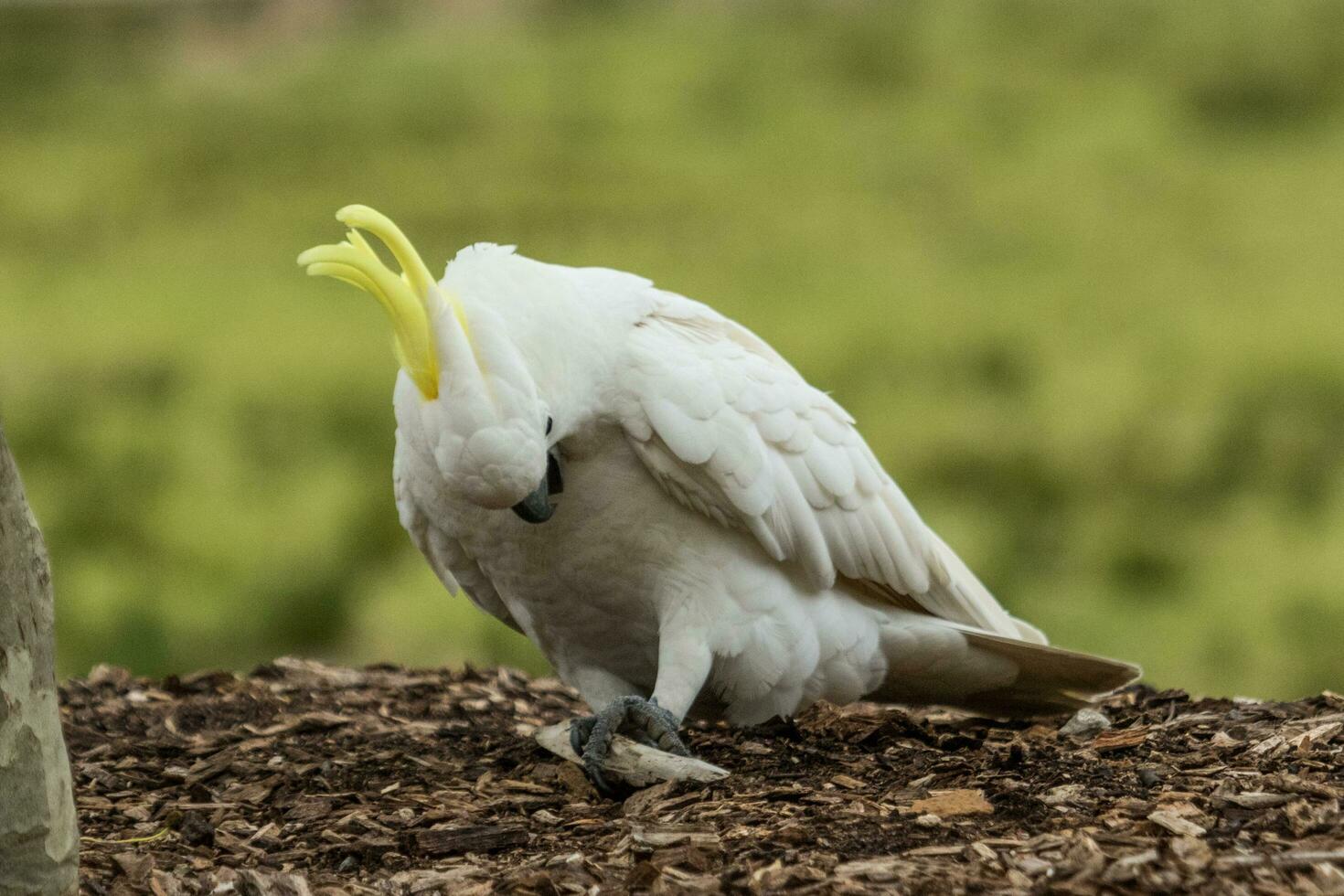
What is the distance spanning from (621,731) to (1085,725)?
1303 millimetres

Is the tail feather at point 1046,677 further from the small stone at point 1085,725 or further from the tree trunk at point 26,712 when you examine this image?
the tree trunk at point 26,712

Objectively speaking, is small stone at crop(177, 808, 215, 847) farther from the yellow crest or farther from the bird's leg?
the yellow crest

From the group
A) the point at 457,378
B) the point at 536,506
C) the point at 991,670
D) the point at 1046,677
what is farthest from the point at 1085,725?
the point at 457,378

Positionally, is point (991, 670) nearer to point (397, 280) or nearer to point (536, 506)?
point (536, 506)

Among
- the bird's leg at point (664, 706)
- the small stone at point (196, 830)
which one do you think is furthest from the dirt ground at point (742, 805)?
the bird's leg at point (664, 706)

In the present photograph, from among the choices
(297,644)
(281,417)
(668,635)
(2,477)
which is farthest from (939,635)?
(281,417)

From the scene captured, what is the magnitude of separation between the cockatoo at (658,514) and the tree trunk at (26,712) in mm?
875

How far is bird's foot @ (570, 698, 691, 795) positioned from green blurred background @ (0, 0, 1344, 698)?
13.1 ft

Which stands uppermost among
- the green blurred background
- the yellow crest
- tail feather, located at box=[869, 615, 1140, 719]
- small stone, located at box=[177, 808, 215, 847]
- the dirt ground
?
the green blurred background

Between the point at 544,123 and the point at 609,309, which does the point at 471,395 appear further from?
the point at 544,123

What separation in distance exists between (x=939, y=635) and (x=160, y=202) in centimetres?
1011

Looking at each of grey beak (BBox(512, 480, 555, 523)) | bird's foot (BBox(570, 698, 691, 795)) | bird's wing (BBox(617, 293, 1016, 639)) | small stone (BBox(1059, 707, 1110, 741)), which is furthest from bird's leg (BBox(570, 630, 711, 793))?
small stone (BBox(1059, 707, 1110, 741))

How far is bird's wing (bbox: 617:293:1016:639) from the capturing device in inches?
143

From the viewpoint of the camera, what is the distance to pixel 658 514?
12.2 ft
